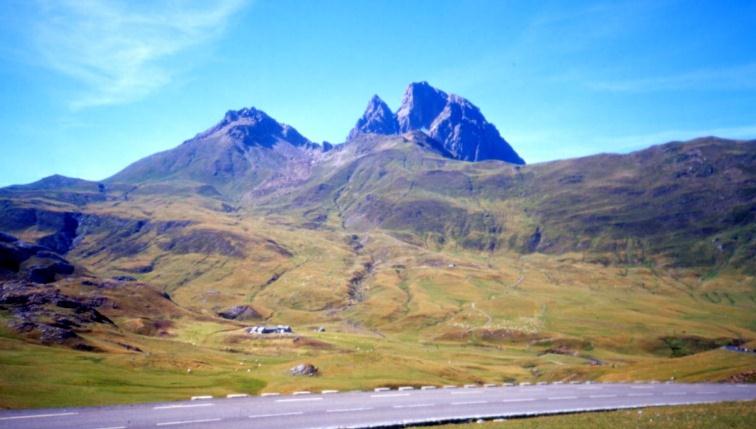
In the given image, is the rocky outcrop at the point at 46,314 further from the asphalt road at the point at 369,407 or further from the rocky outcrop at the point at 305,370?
the asphalt road at the point at 369,407

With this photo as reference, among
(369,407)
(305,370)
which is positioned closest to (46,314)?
(305,370)

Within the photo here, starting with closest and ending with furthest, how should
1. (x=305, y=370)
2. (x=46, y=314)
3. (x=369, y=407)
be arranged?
1. (x=369, y=407)
2. (x=305, y=370)
3. (x=46, y=314)

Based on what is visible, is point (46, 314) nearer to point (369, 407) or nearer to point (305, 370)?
point (305, 370)

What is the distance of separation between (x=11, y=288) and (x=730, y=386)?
156 metres

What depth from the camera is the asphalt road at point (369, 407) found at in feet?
116

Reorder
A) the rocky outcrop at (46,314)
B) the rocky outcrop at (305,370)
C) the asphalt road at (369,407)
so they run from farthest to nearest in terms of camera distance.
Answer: the rocky outcrop at (46,314), the rocky outcrop at (305,370), the asphalt road at (369,407)

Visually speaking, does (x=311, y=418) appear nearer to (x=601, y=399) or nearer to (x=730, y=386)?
(x=601, y=399)

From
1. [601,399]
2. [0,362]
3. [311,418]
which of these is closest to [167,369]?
[0,362]

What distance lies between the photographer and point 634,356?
187000 mm

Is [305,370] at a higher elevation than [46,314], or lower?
lower

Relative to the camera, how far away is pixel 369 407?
140 feet

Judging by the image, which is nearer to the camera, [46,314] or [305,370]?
[305,370]

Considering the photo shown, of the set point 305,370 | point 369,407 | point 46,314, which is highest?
point 46,314

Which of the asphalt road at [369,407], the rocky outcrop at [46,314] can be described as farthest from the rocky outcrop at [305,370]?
the rocky outcrop at [46,314]
